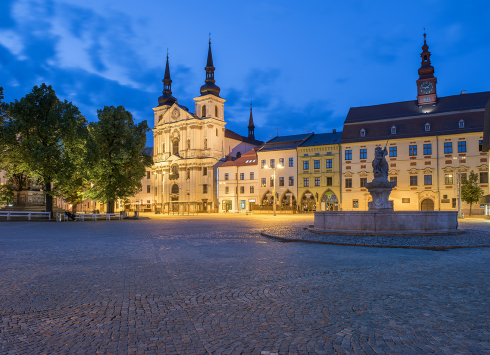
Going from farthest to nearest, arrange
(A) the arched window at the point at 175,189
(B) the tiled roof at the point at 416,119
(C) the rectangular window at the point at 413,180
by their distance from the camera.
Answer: (A) the arched window at the point at 175,189
(C) the rectangular window at the point at 413,180
(B) the tiled roof at the point at 416,119

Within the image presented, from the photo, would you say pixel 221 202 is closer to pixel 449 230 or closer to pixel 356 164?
pixel 356 164

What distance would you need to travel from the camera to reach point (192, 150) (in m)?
85.4

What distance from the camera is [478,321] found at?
5.40 metres

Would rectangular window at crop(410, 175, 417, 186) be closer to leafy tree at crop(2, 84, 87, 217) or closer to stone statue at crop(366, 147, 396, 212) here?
stone statue at crop(366, 147, 396, 212)

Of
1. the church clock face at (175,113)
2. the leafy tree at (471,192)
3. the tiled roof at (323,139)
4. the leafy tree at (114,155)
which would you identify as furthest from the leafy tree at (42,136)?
the church clock face at (175,113)

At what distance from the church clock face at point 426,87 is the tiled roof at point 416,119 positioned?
2.09 metres

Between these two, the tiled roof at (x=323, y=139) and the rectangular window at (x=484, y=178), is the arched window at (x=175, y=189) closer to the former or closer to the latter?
the tiled roof at (x=323, y=139)

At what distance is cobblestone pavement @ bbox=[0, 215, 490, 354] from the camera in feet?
15.3

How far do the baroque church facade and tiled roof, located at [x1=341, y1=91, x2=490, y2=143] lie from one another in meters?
33.7

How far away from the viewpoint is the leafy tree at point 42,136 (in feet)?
116

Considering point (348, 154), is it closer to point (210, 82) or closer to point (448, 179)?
point (448, 179)

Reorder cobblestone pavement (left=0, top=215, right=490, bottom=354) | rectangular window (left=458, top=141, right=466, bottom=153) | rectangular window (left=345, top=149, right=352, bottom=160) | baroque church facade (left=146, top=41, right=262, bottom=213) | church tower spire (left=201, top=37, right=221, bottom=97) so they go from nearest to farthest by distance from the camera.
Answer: cobblestone pavement (left=0, top=215, right=490, bottom=354) → rectangular window (left=458, top=141, right=466, bottom=153) → rectangular window (left=345, top=149, right=352, bottom=160) → baroque church facade (left=146, top=41, right=262, bottom=213) → church tower spire (left=201, top=37, right=221, bottom=97)

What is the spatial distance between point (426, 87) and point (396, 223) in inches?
1963

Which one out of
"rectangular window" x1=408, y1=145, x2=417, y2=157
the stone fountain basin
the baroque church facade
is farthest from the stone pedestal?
the baroque church facade
